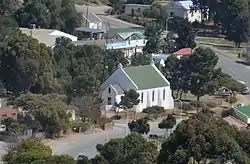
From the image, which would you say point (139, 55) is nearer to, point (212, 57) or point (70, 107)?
point (212, 57)

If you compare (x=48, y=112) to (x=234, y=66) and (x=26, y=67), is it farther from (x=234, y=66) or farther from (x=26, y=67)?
(x=234, y=66)

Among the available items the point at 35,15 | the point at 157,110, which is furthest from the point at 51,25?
the point at 157,110

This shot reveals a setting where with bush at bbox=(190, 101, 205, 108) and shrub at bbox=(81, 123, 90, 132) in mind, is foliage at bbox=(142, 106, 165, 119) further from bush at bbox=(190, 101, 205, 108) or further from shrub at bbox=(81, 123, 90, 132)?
shrub at bbox=(81, 123, 90, 132)

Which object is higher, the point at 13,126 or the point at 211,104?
the point at 13,126

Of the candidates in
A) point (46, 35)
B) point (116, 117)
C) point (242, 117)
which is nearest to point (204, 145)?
point (116, 117)

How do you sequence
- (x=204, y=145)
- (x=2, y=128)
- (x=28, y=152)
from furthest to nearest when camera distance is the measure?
(x=2, y=128) → (x=28, y=152) → (x=204, y=145)

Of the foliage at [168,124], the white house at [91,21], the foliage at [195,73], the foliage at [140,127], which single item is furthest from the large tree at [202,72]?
the white house at [91,21]
